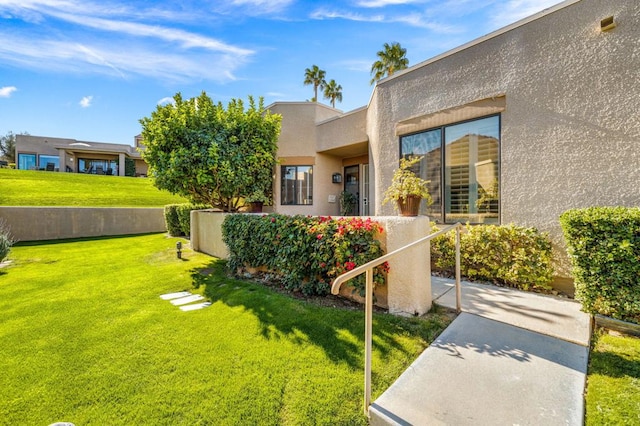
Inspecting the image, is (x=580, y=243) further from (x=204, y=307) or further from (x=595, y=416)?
(x=204, y=307)

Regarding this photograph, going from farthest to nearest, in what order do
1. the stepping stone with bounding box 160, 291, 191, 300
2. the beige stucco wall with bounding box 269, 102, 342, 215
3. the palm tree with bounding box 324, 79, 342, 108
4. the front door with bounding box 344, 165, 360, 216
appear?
1. the palm tree with bounding box 324, 79, 342, 108
2. the front door with bounding box 344, 165, 360, 216
3. the beige stucco wall with bounding box 269, 102, 342, 215
4. the stepping stone with bounding box 160, 291, 191, 300

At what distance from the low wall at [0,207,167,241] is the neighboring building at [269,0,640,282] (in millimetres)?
14247

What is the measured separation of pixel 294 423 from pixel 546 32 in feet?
24.5

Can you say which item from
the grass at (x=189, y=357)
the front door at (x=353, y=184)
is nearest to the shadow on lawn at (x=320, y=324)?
the grass at (x=189, y=357)

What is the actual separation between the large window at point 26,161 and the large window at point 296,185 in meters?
35.8

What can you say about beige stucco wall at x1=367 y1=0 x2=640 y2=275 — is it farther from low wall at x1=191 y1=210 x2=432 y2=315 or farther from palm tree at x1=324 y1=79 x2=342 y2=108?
palm tree at x1=324 y1=79 x2=342 y2=108

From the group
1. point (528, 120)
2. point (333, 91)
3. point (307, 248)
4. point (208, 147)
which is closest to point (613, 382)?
point (307, 248)

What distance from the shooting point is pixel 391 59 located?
2025 centimetres

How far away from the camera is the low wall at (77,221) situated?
39.1 feet

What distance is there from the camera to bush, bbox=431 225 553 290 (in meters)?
4.66

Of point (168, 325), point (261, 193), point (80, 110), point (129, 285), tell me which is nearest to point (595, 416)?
point (168, 325)

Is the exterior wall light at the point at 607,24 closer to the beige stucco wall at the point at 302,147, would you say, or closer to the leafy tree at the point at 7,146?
the beige stucco wall at the point at 302,147

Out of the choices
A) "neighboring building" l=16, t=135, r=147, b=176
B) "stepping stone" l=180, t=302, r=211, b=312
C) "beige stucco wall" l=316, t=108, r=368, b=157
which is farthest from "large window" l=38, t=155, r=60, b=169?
"stepping stone" l=180, t=302, r=211, b=312

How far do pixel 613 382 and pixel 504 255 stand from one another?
2877 millimetres
